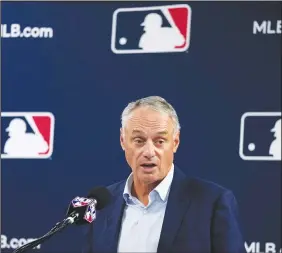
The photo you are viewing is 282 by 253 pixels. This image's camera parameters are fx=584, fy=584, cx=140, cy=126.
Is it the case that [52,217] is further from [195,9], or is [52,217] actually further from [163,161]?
[195,9]

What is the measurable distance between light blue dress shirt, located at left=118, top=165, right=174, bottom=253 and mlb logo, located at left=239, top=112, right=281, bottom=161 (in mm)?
418

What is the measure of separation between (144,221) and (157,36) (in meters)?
0.66

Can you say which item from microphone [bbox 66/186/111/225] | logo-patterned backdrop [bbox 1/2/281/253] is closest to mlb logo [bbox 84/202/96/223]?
microphone [bbox 66/186/111/225]

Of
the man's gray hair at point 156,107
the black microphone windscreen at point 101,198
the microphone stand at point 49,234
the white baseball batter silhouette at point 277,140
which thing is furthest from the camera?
the white baseball batter silhouette at point 277,140

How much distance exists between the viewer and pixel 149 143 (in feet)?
4.59

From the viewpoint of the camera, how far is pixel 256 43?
70.4 inches

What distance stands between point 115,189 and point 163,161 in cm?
17

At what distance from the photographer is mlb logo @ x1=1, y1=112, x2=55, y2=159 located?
6.14ft

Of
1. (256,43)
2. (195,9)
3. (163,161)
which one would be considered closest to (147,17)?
(195,9)

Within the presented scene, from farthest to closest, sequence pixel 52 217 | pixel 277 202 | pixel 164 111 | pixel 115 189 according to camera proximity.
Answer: pixel 52 217
pixel 277 202
pixel 115 189
pixel 164 111

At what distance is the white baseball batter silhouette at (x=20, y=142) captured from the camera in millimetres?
1883

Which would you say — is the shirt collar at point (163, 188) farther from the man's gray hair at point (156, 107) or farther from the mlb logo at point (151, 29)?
the mlb logo at point (151, 29)

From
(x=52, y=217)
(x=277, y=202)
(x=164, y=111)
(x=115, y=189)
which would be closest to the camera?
Answer: (x=164, y=111)

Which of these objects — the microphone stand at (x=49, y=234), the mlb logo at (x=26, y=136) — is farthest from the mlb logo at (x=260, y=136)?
the microphone stand at (x=49, y=234)
